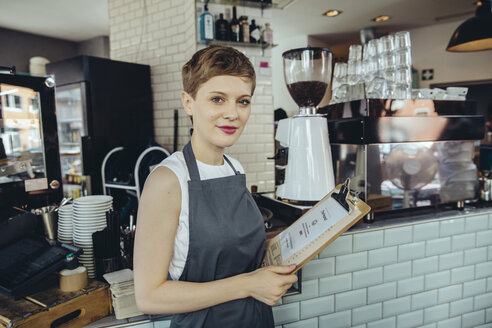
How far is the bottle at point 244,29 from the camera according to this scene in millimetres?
3469

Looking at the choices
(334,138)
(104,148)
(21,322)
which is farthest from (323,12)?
(21,322)

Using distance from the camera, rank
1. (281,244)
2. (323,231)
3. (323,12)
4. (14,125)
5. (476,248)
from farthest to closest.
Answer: (323,12)
(14,125)
(476,248)
(281,244)
(323,231)

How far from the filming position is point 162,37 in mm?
4000

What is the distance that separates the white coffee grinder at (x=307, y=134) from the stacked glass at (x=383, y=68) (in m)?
0.25

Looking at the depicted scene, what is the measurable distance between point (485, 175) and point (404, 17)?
190 inches

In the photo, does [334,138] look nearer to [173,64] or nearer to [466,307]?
[466,307]

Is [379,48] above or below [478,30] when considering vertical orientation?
below

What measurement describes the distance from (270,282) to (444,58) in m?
6.90

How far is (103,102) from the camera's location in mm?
3662

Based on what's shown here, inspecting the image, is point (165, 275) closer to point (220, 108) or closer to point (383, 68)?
point (220, 108)

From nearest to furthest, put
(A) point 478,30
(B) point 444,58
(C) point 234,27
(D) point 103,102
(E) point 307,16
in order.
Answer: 1. (C) point 234,27
2. (D) point 103,102
3. (A) point 478,30
4. (E) point 307,16
5. (B) point 444,58

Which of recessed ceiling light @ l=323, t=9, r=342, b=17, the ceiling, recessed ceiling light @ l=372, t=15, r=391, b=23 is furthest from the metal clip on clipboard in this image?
recessed ceiling light @ l=372, t=15, r=391, b=23

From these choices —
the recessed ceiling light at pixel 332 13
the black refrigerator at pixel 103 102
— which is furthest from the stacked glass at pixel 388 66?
the recessed ceiling light at pixel 332 13

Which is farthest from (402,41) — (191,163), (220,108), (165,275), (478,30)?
(478,30)
